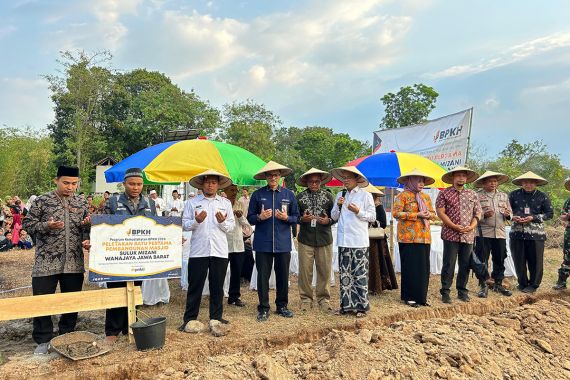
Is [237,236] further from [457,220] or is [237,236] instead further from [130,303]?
[457,220]

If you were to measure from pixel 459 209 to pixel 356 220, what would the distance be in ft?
5.25

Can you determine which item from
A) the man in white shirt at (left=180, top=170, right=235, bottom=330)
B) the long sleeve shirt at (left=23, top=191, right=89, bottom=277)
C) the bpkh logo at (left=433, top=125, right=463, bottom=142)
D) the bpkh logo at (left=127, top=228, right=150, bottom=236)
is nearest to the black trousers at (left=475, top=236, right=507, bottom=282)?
the man in white shirt at (left=180, top=170, right=235, bottom=330)

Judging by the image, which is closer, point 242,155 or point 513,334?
point 513,334

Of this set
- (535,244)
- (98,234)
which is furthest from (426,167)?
(98,234)

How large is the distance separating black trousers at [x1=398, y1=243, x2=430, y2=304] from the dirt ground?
0.81ft

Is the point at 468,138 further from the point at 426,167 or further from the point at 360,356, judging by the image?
the point at 360,356

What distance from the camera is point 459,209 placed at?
5699mm

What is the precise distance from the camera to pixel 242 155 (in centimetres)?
644

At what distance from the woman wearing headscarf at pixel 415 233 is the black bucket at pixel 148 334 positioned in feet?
10.7

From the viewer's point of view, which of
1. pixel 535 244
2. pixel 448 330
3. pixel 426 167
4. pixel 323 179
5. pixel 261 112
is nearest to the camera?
pixel 448 330

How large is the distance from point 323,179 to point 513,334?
2840 mm

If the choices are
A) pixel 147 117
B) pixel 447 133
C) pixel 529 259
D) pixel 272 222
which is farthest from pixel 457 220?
pixel 147 117

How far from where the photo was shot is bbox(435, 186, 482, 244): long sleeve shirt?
5699 mm

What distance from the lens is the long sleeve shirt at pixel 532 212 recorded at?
6363 millimetres
